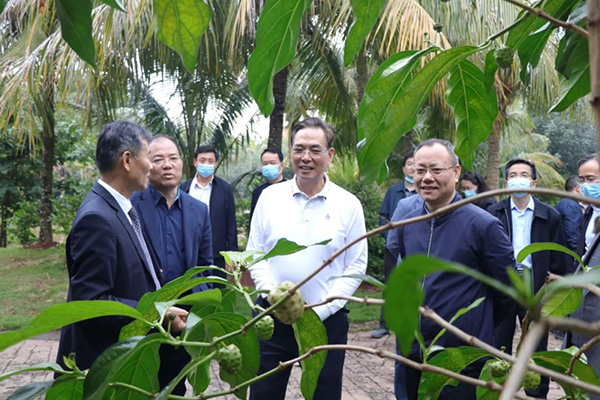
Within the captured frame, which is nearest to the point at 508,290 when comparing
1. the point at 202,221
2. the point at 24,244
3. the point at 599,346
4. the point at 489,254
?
the point at 599,346

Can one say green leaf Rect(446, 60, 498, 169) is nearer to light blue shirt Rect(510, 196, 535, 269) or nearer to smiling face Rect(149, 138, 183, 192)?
smiling face Rect(149, 138, 183, 192)

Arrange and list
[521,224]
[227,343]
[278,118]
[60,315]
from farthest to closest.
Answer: [278,118] < [521,224] < [227,343] < [60,315]

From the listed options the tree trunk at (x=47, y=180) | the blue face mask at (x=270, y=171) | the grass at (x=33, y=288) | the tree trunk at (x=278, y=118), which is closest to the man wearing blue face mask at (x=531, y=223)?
the blue face mask at (x=270, y=171)

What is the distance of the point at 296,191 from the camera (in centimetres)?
334

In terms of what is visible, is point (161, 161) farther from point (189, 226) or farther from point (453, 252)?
point (453, 252)

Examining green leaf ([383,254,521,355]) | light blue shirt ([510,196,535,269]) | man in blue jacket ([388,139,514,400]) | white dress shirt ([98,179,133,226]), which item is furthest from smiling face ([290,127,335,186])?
green leaf ([383,254,521,355])

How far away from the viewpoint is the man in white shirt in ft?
10.0

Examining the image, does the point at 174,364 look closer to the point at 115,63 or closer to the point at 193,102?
the point at 115,63

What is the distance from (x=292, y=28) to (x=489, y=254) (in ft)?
7.62

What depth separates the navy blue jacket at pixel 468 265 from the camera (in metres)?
2.86

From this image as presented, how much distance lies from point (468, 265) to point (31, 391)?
7.74ft

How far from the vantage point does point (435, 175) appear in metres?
3.09

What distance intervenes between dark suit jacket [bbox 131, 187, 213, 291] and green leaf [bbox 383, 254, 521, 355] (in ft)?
10.4

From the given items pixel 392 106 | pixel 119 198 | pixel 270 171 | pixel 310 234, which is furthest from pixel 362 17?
pixel 270 171
